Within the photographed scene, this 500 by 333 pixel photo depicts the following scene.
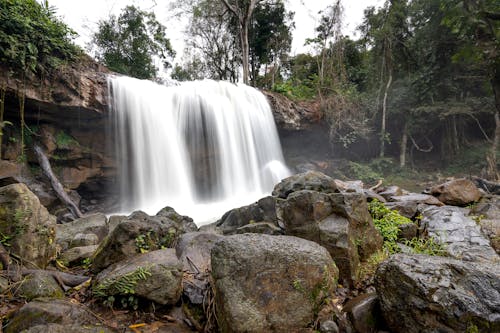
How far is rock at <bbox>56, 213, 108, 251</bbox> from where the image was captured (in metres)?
3.83

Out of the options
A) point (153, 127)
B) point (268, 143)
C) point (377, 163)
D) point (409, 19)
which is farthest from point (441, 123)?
point (153, 127)

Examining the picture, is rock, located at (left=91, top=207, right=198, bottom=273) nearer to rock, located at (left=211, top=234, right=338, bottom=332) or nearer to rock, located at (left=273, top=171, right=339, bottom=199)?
rock, located at (left=211, top=234, right=338, bottom=332)

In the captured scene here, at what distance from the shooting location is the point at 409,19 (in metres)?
14.9

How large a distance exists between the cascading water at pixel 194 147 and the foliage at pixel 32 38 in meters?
1.75

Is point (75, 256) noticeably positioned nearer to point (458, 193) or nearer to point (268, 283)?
point (268, 283)

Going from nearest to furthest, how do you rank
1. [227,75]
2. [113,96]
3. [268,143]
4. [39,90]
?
[39,90]
[113,96]
[268,143]
[227,75]

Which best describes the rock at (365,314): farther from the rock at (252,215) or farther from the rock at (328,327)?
the rock at (252,215)

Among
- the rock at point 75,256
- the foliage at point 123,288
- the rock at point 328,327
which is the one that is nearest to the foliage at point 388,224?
the rock at point 328,327

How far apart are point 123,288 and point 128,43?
1705cm

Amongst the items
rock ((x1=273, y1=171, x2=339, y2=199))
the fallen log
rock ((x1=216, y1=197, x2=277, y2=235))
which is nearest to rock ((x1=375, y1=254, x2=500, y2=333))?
rock ((x1=273, y1=171, x2=339, y2=199))

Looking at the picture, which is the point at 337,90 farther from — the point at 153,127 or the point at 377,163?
the point at 153,127

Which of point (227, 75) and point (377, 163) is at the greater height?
point (227, 75)

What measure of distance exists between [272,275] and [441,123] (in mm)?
18016

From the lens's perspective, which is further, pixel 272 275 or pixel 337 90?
pixel 337 90
